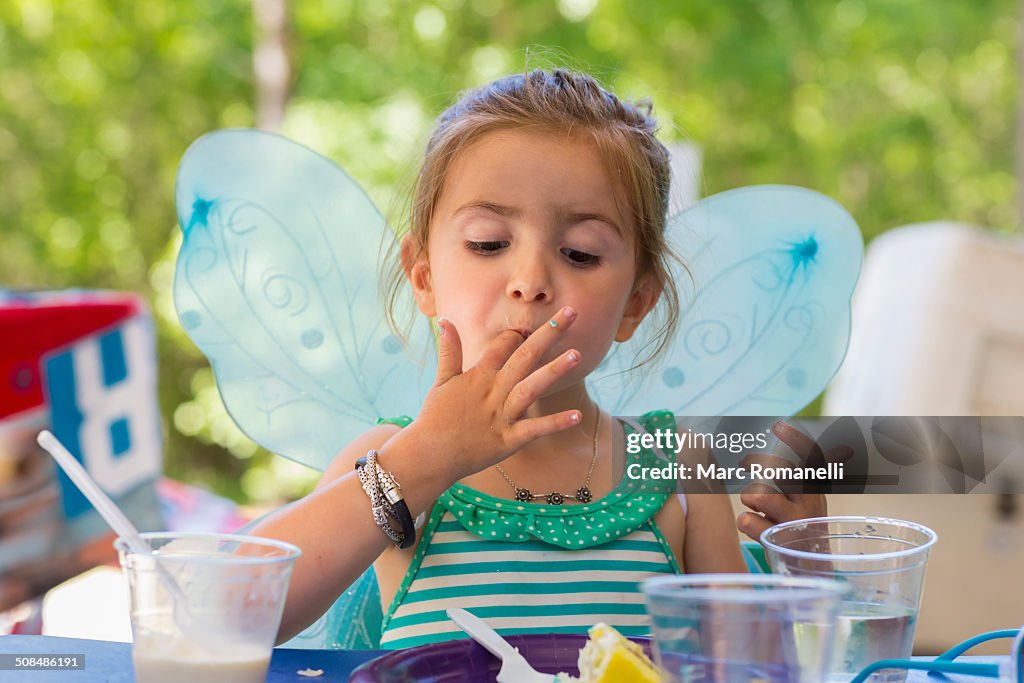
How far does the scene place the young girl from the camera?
1.32 metres

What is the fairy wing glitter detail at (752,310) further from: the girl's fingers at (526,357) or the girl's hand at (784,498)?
the girl's fingers at (526,357)

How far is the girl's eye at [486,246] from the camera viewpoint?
135 centimetres

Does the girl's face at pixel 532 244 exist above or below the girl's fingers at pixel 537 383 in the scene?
above

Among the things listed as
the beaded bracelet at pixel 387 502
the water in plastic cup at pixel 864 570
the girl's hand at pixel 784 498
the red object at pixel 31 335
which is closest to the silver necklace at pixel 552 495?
the girl's hand at pixel 784 498

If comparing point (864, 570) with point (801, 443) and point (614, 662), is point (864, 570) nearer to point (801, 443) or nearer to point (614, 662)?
point (614, 662)

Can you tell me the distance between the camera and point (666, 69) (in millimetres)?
9250

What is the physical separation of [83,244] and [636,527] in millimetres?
8347

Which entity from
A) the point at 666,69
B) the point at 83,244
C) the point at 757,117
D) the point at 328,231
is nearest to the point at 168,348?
the point at 83,244

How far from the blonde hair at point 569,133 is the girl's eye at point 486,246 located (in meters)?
0.16

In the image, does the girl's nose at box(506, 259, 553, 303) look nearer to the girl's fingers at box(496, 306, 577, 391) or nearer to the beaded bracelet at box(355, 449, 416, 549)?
the girl's fingers at box(496, 306, 577, 391)

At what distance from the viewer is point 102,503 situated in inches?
33.7

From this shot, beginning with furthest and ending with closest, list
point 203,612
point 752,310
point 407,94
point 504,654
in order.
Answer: point 407,94 < point 752,310 < point 504,654 < point 203,612

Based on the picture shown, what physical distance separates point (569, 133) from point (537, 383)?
19.1 inches

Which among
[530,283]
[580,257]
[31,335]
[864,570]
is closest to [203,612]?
[864,570]
